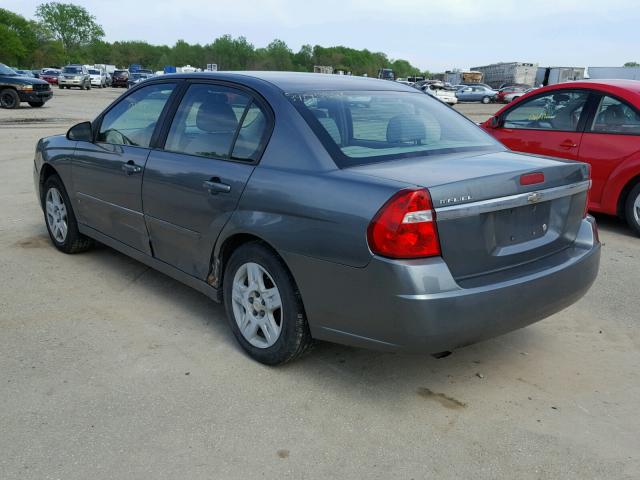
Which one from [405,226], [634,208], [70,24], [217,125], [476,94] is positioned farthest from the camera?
[70,24]

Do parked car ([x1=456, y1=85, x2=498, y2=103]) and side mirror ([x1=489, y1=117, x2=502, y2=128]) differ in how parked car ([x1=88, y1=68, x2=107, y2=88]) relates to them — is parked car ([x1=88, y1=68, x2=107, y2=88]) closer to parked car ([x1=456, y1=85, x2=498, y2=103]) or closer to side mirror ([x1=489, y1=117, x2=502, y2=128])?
parked car ([x1=456, y1=85, x2=498, y2=103])

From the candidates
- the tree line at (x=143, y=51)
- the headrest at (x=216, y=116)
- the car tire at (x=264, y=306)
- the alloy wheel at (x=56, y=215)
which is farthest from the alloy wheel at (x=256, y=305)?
the tree line at (x=143, y=51)

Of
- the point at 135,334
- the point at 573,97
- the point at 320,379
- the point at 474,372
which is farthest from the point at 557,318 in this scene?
the point at 573,97

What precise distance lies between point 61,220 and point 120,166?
1.44 meters

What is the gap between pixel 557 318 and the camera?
442 centimetres

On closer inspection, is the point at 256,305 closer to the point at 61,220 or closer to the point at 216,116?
the point at 216,116

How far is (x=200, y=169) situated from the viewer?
12.7ft

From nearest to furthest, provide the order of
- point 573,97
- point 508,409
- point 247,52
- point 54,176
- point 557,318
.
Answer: point 508,409 < point 557,318 < point 54,176 < point 573,97 < point 247,52

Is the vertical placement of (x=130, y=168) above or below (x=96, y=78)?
above

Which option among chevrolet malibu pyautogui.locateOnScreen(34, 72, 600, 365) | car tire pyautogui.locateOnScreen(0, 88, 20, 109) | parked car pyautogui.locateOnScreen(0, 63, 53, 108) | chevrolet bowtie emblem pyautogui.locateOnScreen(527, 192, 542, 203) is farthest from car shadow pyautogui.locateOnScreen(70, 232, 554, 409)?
car tire pyautogui.locateOnScreen(0, 88, 20, 109)

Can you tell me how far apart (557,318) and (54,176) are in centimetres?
430

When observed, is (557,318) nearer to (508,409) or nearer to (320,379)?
(508,409)

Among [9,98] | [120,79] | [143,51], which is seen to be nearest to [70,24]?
[143,51]

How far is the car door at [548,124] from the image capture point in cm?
703
